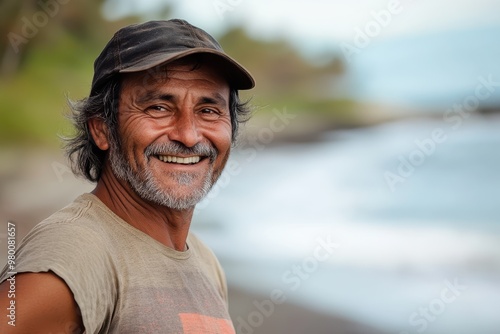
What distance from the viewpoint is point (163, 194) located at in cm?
235

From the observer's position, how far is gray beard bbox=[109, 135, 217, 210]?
7.67 feet

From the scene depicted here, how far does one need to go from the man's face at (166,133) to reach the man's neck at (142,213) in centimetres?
2

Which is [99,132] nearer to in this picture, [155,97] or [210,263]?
[155,97]

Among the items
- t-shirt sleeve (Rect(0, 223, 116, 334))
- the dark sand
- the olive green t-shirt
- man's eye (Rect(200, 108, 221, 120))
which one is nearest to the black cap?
man's eye (Rect(200, 108, 221, 120))

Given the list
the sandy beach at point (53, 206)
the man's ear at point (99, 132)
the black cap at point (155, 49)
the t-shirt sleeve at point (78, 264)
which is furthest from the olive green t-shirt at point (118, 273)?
the sandy beach at point (53, 206)

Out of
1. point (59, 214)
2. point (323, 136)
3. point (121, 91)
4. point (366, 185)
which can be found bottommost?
point (59, 214)

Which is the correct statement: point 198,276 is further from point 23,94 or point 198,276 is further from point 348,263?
point 23,94

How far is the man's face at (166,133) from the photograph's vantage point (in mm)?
2330

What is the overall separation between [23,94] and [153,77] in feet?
36.9

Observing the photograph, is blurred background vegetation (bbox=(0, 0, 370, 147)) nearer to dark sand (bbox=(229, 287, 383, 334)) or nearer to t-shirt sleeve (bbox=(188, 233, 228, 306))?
dark sand (bbox=(229, 287, 383, 334))

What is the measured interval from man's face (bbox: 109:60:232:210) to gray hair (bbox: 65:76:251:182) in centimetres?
3

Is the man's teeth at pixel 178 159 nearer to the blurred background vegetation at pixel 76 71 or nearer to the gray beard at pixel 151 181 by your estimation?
the gray beard at pixel 151 181

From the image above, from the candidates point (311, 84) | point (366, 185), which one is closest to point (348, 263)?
point (366, 185)

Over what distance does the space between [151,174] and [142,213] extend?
109mm
